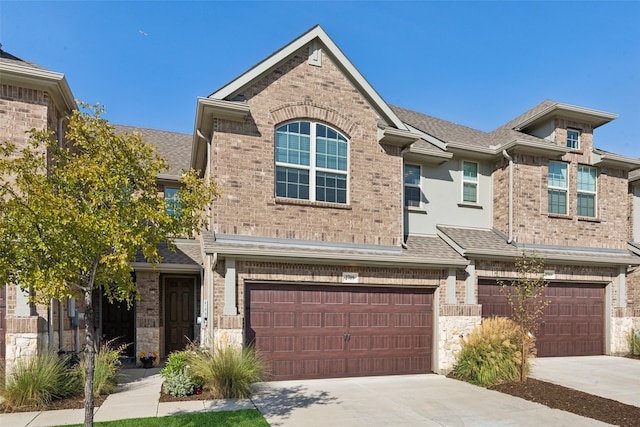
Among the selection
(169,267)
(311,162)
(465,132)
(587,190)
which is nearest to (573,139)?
(587,190)

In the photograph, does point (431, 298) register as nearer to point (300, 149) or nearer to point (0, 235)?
point (300, 149)

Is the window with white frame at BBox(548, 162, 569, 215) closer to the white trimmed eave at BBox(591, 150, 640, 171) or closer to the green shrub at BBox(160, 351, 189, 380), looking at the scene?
the white trimmed eave at BBox(591, 150, 640, 171)

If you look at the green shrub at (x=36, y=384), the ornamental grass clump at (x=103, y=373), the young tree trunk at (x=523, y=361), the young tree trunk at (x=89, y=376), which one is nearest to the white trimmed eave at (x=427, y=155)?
the young tree trunk at (x=523, y=361)

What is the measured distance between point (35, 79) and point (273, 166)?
5.57m

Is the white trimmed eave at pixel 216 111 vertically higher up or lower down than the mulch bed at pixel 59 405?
higher up

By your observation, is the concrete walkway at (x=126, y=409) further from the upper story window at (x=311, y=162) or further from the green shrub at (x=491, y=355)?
the green shrub at (x=491, y=355)

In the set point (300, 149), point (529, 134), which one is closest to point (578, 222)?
point (529, 134)

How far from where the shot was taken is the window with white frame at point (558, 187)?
15562mm

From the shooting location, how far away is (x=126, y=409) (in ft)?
27.9

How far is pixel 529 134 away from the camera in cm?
1691

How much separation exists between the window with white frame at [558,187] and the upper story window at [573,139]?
3.06ft

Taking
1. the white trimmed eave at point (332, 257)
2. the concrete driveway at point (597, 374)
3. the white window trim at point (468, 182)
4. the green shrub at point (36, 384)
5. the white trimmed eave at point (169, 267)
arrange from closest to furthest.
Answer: the green shrub at point (36, 384)
the concrete driveway at point (597, 374)
the white trimmed eave at point (332, 257)
the white trimmed eave at point (169, 267)
the white window trim at point (468, 182)

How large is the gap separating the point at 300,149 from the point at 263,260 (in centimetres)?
314

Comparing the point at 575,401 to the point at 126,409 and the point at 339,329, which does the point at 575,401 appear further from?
the point at 126,409
